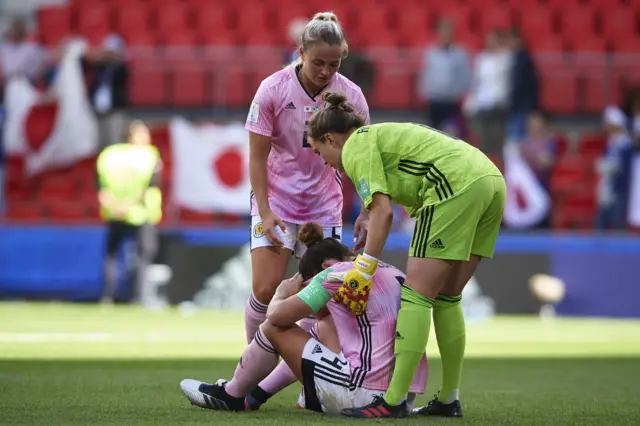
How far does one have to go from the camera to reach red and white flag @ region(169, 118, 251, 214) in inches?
581

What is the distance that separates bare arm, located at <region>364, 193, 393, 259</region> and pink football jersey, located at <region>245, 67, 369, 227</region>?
3.77 feet

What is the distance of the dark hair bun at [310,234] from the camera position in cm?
636

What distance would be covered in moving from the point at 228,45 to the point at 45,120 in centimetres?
410

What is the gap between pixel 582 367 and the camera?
9.06 meters

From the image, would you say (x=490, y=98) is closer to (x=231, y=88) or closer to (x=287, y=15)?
(x=231, y=88)

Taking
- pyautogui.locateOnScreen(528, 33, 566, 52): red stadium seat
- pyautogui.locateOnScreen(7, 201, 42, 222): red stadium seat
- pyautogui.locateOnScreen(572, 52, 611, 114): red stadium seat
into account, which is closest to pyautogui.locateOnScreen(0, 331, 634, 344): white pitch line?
pyautogui.locateOnScreen(572, 52, 611, 114): red stadium seat

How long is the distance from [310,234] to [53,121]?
9.81m

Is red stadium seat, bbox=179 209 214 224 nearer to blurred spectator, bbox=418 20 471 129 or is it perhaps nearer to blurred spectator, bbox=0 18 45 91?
blurred spectator, bbox=0 18 45 91

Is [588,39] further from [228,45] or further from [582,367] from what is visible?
[582,367]

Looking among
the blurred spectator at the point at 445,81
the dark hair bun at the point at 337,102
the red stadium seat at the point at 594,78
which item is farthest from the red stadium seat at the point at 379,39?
the dark hair bun at the point at 337,102

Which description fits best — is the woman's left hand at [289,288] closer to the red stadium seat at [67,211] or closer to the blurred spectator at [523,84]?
the blurred spectator at [523,84]

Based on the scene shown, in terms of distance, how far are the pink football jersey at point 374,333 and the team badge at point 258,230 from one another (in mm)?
1054

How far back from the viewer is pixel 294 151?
22.7 feet

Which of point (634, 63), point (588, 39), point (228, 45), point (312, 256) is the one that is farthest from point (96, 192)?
point (312, 256)
